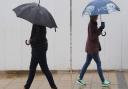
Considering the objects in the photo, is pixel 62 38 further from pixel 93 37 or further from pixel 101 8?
pixel 101 8

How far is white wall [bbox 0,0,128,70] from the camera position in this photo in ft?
36.3

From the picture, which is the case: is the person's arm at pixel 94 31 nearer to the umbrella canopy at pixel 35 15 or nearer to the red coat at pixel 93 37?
the red coat at pixel 93 37

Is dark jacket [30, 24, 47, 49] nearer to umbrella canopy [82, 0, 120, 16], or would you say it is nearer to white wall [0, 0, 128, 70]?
umbrella canopy [82, 0, 120, 16]

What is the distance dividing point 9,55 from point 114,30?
3.01 m

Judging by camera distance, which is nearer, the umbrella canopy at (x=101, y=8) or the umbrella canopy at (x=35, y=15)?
the umbrella canopy at (x=35, y=15)

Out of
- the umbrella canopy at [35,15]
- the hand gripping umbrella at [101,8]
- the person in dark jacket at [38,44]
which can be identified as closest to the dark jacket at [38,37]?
the person in dark jacket at [38,44]

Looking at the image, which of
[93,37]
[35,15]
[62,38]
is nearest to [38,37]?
[35,15]

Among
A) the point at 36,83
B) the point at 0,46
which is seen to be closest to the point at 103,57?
the point at 36,83

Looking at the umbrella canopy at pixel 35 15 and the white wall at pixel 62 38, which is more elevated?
the umbrella canopy at pixel 35 15

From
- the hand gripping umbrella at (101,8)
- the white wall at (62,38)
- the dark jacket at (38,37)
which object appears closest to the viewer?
the dark jacket at (38,37)

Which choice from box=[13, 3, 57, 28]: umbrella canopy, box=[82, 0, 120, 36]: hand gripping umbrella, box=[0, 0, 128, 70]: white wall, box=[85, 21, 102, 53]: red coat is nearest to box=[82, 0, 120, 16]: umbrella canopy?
box=[82, 0, 120, 36]: hand gripping umbrella

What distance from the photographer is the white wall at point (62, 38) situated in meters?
11.1

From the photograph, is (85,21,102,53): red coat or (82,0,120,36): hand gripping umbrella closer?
(82,0,120,36): hand gripping umbrella

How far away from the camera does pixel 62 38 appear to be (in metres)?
11.2
